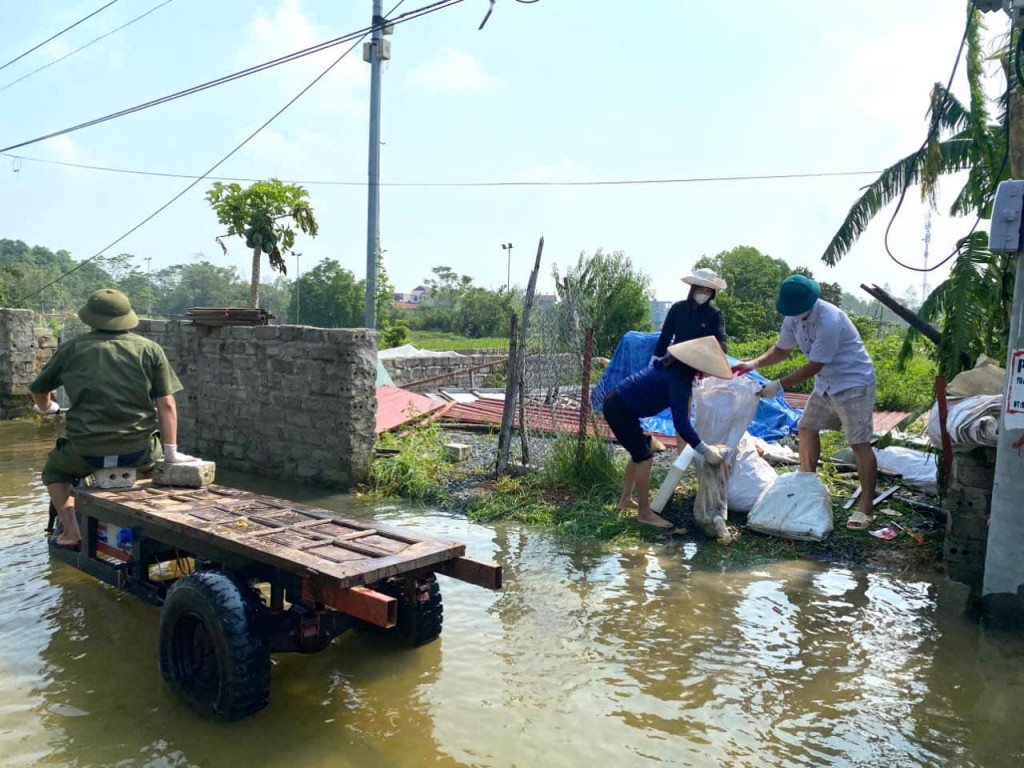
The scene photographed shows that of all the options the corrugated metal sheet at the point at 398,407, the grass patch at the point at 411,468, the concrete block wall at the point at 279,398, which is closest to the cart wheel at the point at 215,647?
the grass patch at the point at 411,468

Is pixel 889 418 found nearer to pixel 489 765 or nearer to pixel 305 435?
pixel 305 435

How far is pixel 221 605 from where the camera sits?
3303 millimetres

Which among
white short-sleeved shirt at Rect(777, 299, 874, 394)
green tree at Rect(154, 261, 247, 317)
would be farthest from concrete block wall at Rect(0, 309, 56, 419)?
green tree at Rect(154, 261, 247, 317)

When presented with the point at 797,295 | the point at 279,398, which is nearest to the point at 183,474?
the point at 279,398

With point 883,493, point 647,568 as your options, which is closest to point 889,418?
point 883,493

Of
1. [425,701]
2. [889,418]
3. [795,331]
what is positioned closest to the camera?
[425,701]

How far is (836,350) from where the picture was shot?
5.99 m

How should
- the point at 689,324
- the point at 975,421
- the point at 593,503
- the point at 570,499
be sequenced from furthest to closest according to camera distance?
the point at 570,499
the point at 593,503
the point at 689,324
the point at 975,421

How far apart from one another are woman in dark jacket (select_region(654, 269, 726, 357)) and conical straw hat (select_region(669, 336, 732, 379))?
13.5 inches

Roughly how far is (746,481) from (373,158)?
1124cm

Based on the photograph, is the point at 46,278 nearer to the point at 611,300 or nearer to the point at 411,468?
the point at 611,300

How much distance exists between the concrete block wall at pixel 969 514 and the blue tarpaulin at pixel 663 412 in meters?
3.94

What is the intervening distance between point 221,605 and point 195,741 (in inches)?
23.4

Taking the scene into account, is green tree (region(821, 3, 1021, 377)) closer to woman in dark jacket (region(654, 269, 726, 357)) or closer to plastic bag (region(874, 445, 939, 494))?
plastic bag (region(874, 445, 939, 494))
